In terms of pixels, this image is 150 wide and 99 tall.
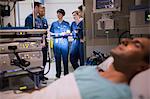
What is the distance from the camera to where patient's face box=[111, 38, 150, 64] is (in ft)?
3.76

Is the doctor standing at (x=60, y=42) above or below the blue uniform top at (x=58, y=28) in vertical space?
below

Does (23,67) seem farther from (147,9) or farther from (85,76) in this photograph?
(85,76)

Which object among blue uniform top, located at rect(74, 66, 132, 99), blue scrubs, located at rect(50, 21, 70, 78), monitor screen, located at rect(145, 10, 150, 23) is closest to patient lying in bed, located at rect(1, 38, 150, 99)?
blue uniform top, located at rect(74, 66, 132, 99)

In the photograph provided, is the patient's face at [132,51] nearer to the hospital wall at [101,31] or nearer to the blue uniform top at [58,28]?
the hospital wall at [101,31]

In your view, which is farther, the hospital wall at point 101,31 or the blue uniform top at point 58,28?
the blue uniform top at point 58,28

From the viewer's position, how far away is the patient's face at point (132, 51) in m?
1.15

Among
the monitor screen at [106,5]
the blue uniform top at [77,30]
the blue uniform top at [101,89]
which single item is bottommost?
the blue uniform top at [101,89]

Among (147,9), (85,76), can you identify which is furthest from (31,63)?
(85,76)

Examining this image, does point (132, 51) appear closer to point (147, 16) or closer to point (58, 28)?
point (147, 16)

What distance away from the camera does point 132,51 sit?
116 cm

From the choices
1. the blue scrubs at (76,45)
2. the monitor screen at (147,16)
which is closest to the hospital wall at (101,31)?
the monitor screen at (147,16)

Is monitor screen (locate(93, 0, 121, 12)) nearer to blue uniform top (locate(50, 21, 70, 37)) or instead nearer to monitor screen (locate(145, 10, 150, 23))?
monitor screen (locate(145, 10, 150, 23))

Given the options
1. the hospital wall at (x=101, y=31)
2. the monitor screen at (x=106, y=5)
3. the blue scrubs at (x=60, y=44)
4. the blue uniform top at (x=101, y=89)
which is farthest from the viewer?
the blue scrubs at (x=60, y=44)

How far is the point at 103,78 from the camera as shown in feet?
3.72
